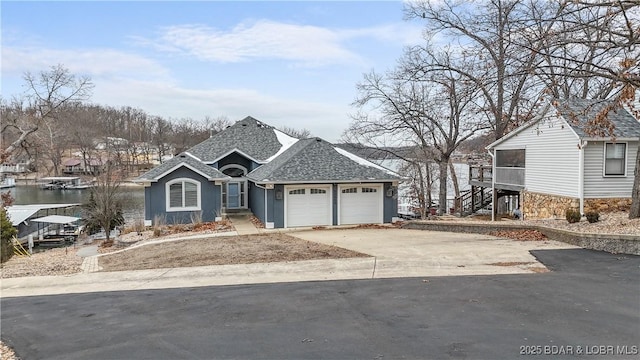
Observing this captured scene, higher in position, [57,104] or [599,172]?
[57,104]

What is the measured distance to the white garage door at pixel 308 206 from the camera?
20.4m

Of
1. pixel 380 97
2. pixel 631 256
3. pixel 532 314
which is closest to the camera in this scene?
pixel 532 314

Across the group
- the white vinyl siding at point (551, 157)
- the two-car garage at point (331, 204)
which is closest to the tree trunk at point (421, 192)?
the white vinyl siding at point (551, 157)

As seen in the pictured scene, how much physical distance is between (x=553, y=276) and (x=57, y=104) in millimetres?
31909

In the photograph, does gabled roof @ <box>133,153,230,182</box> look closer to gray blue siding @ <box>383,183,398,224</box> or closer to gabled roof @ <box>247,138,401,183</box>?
gabled roof @ <box>247,138,401,183</box>

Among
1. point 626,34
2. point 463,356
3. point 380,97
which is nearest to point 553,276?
point 463,356

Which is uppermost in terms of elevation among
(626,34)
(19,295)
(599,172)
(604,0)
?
(604,0)

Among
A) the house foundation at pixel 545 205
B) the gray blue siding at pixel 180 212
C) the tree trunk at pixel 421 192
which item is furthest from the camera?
the tree trunk at pixel 421 192

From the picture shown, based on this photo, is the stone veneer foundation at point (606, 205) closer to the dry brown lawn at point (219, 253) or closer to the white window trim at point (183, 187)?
the dry brown lawn at point (219, 253)

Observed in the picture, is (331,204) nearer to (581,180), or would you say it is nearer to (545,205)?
(545,205)

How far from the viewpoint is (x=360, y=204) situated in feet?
70.2

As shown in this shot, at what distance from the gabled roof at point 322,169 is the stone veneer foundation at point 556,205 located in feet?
20.5

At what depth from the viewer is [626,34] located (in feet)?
39.2

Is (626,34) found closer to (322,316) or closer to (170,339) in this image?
(322,316)
